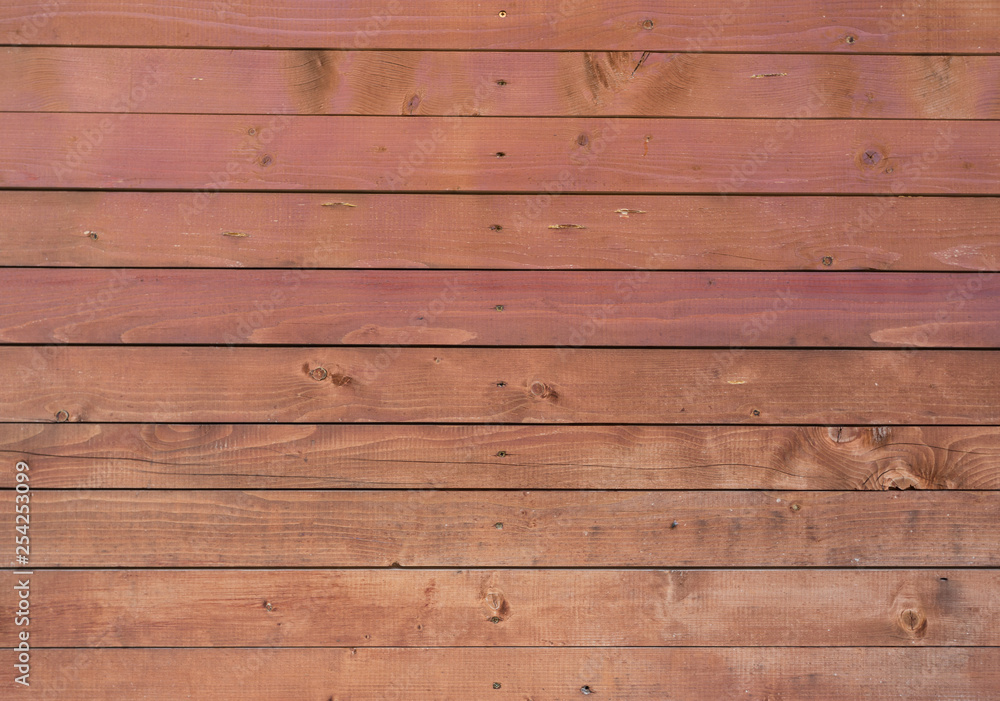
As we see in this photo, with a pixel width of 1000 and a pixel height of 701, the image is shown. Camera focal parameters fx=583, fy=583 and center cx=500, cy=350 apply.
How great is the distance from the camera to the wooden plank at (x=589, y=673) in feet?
4.68

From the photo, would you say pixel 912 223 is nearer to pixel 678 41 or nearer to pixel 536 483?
pixel 678 41

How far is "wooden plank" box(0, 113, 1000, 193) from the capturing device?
1444 mm

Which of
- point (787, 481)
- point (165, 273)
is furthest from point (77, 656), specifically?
point (787, 481)

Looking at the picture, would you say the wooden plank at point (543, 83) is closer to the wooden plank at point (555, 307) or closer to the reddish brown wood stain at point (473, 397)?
the reddish brown wood stain at point (473, 397)

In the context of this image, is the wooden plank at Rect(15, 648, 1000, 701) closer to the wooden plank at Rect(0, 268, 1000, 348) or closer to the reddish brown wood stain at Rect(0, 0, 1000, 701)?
the reddish brown wood stain at Rect(0, 0, 1000, 701)

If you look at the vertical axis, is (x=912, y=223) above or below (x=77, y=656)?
above

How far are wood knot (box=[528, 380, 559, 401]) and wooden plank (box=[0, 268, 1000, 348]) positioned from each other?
11 centimetres

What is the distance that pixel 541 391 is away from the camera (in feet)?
4.71

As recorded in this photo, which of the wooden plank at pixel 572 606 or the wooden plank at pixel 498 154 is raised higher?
the wooden plank at pixel 498 154

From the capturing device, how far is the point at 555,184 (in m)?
1.45

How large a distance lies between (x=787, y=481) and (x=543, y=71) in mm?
1191

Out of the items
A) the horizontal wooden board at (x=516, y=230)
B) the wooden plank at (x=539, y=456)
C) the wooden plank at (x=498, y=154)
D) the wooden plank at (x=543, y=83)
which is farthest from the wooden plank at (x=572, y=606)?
the wooden plank at (x=543, y=83)

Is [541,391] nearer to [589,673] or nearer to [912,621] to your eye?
[589,673]

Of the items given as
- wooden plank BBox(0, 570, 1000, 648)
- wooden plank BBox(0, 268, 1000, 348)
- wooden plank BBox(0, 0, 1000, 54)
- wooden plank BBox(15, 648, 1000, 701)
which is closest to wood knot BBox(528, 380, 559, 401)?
wooden plank BBox(0, 268, 1000, 348)
